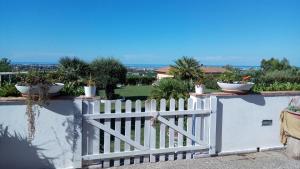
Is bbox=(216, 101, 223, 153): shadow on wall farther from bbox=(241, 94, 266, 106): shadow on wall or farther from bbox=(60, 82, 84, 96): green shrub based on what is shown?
bbox=(60, 82, 84, 96): green shrub

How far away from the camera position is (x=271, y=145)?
6441mm

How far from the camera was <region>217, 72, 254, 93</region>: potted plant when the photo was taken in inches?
230

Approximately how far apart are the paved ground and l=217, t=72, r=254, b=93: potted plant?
4.24 ft

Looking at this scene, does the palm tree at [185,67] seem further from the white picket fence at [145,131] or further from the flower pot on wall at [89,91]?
the flower pot on wall at [89,91]

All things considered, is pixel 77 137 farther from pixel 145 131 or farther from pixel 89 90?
pixel 145 131

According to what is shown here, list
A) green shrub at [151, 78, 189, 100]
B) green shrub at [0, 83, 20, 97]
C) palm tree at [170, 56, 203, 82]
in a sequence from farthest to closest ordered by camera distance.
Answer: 1. palm tree at [170, 56, 203, 82]
2. green shrub at [151, 78, 189, 100]
3. green shrub at [0, 83, 20, 97]

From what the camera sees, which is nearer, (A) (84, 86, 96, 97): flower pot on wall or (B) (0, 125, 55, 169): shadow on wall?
(B) (0, 125, 55, 169): shadow on wall

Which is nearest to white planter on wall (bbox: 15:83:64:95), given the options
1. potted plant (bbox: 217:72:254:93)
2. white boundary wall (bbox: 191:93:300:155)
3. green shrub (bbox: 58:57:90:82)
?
white boundary wall (bbox: 191:93:300:155)

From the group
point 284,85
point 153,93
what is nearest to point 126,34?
point 153,93

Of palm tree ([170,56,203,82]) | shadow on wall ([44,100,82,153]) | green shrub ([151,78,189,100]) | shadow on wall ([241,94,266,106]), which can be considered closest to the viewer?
shadow on wall ([44,100,82,153])

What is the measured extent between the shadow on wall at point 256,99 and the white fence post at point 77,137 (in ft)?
10.4

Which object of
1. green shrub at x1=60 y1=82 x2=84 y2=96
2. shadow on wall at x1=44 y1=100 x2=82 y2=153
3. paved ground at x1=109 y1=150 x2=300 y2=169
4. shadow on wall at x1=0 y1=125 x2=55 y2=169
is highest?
green shrub at x1=60 y1=82 x2=84 y2=96

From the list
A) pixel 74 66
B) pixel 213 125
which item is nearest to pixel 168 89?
pixel 213 125

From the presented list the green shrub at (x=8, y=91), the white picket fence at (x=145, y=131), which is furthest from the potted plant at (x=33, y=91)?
the white picket fence at (x=145, y=131)
